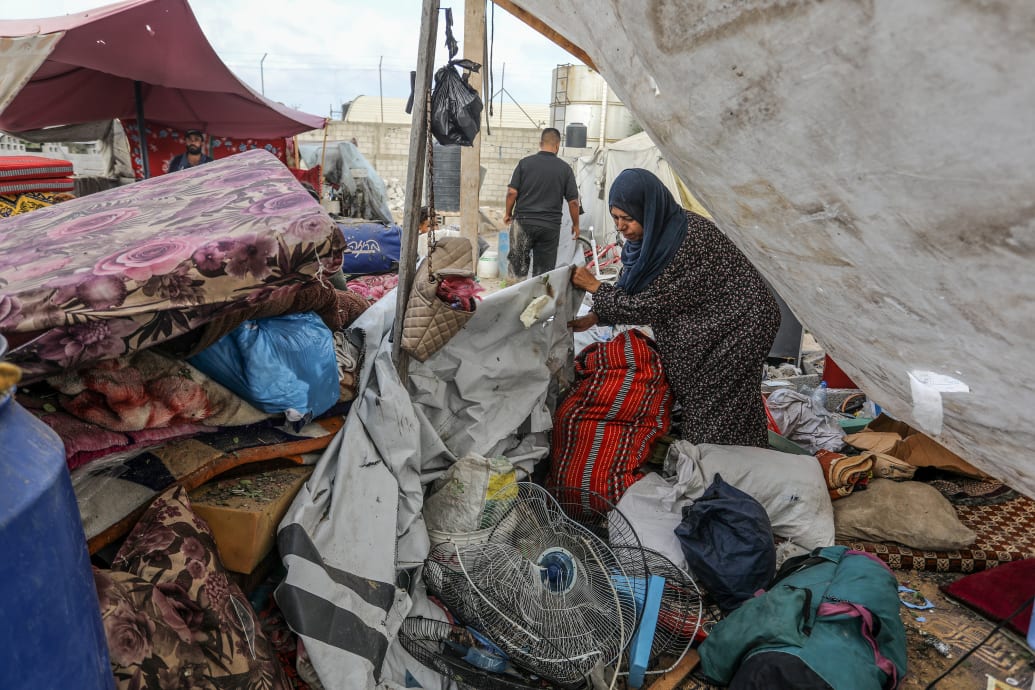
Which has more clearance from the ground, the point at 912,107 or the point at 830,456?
the point at 912,107

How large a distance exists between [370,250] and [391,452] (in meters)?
4.79

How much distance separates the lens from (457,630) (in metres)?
2.40

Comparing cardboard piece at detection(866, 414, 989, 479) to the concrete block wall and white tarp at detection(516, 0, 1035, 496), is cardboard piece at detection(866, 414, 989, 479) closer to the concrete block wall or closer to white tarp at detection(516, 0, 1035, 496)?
white tarp at detection(516, 0, 1035, 496)

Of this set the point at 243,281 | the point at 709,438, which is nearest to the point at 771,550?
the point at 709,438

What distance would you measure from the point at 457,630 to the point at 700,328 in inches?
75.6

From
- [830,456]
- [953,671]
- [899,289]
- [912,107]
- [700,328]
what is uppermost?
[912,107]

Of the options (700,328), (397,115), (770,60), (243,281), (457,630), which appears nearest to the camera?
(770,60)

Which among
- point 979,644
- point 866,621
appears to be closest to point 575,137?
point 979,644

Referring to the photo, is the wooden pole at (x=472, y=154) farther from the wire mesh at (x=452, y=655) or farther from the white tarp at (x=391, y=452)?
the wire mesh at (x=452, y=655)

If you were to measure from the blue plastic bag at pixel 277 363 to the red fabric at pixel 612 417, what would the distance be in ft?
4.84

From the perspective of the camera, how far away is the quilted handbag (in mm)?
2695

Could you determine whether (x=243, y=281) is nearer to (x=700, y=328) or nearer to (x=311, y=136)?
(x=700, y=328)

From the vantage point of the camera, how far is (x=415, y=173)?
2.88 meters

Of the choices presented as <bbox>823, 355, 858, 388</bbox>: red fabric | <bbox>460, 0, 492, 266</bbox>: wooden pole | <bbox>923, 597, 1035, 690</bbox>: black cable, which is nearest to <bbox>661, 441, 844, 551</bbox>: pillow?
<bbox>923, 597, 1035, 690</bbox>: black cable
